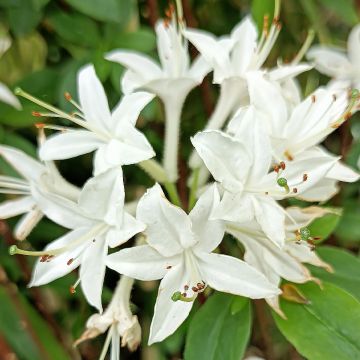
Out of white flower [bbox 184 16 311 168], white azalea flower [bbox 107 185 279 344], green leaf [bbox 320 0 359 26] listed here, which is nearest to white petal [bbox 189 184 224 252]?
white azalea flower [bbox 107 185 279 344]

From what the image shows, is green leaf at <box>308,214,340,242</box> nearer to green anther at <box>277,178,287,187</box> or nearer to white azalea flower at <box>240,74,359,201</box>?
white azalea flower at <box>240,74,359,201</box>

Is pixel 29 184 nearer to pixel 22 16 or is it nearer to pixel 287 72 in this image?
pixel 22 16

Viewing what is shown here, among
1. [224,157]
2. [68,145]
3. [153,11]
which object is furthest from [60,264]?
[153,11]

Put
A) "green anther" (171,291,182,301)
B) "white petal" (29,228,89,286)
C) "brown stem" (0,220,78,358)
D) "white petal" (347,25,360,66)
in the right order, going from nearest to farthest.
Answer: "green anther" (171,291,182,301) → "white petal" (29,228,89,286) → "brown stem" (0,220,78,358) → "white petal" (347,25,360,66)

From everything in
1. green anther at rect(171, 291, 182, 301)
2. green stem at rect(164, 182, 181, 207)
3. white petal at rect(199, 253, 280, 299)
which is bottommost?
green stem at rect(164, 182, 181, 207)

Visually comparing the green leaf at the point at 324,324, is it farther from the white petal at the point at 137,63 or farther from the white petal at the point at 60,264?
the white petal at the point at 137,63

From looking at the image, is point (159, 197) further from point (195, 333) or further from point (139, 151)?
point (195, 333)
